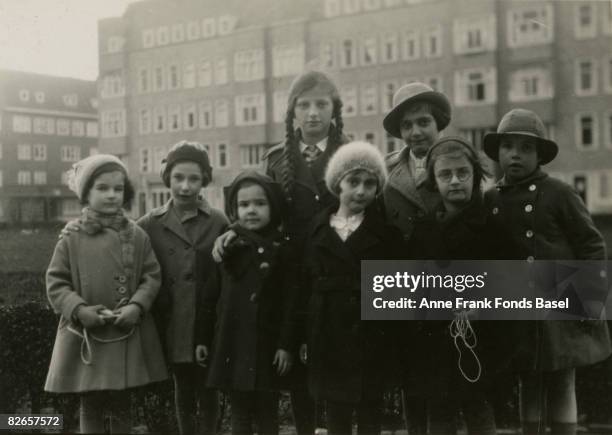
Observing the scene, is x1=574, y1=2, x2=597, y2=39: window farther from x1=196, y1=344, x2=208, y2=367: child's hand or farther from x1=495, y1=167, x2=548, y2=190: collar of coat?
x1=196, y1=344, x2=208, y2=367: child's hand

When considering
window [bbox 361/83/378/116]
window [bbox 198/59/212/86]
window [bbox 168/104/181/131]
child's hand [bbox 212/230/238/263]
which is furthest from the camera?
window [bbox 361/83/378/116]

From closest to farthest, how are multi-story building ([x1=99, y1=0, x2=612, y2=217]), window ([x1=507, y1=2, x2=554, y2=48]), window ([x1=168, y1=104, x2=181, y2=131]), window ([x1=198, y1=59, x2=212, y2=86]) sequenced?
multi-story building ([x1=99, y1=0, x2=612, y2=217])
window ([x1=198, y1=59, x2=212, y2=86])
window ([x1=507, y1=2, x2=554, y2=48])
window ([x1=168, y1=104, x2=181, y2=131])

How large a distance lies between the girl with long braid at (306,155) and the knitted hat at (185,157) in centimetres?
35

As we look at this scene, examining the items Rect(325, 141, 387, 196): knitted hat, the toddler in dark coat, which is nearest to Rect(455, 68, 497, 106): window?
Rect(325, 141, 387, 196): knitted hat

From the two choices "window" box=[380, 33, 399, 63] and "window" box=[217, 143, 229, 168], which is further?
"window" box=[380, 33, 399, 63]

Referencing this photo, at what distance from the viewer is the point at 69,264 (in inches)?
132

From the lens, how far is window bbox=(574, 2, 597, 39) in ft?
77.9

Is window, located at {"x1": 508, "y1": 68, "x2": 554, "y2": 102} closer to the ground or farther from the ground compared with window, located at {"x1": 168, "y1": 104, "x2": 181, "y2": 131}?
farther from the ground

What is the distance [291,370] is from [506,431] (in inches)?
75.9

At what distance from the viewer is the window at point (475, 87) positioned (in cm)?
2689

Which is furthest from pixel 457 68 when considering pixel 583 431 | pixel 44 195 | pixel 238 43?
pixel 583 431

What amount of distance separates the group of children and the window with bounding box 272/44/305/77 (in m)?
19.3

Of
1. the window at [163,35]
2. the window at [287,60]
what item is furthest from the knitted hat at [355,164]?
the window at [287,60]

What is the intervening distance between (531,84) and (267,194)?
25.0 meters
